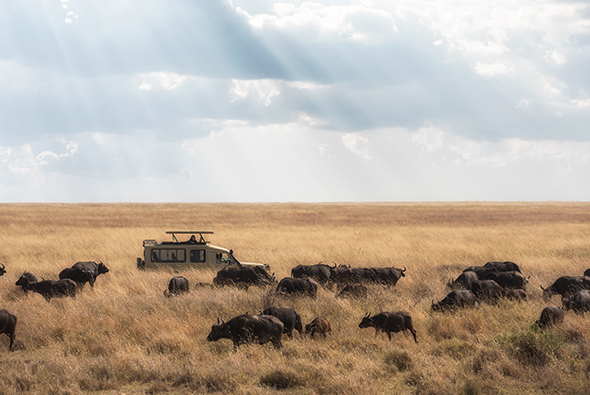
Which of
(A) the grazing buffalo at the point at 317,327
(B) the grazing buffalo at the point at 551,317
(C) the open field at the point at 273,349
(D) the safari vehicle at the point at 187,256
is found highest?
(D) the safari vehicle at the point at 187,256

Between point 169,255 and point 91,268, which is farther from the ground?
point 169,255

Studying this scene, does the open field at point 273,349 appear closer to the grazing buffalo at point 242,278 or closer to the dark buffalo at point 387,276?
the dark buffalo at point 387,276

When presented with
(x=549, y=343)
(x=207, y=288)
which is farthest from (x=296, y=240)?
(x=549, y=343)

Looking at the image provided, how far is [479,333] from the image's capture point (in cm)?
1081

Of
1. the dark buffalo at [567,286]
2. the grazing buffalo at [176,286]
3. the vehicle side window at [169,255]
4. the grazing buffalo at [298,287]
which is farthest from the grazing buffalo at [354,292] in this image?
the vehicle side window at [169,255]

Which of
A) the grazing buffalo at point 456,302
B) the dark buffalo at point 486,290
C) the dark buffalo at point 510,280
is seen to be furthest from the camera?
the dark buffalo at point 510,280

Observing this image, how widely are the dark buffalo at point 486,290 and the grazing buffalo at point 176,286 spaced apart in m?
8.36

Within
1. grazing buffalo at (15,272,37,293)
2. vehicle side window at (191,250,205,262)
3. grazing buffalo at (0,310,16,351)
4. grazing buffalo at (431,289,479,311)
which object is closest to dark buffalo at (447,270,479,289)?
grazing buffalo at (431,289,479,311)

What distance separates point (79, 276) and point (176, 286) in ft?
13.3

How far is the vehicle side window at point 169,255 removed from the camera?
18.1 m

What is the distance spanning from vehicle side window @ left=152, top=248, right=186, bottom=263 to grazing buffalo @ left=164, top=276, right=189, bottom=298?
131 inches

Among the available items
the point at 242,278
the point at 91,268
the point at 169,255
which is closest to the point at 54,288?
the point at 91,268

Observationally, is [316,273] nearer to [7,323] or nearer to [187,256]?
[187,256]

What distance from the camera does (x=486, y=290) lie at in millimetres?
13938
